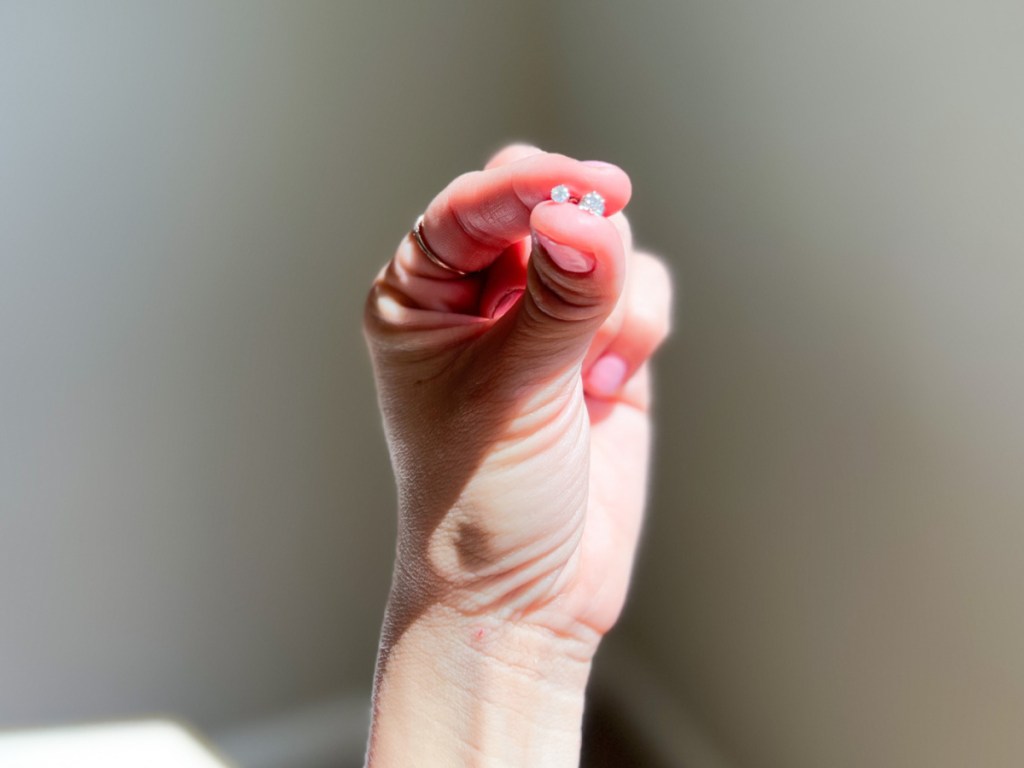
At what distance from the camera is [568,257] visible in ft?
1.13

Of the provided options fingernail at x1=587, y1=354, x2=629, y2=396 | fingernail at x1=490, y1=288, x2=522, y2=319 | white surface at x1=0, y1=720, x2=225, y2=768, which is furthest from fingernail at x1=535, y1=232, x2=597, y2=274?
white surface at x1=0, y1=720, x2=225, y2=768

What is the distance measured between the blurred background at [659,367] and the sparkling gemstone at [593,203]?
307mm

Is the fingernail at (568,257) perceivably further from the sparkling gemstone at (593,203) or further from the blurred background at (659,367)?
the blurred background at (659,367)

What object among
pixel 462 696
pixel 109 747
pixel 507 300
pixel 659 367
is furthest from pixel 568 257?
pixel 109 747

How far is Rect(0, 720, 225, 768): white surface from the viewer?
98cm

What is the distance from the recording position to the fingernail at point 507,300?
49cm

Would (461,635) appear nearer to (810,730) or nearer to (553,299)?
(553,299)

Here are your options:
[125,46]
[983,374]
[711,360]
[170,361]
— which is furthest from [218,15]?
[983,374]

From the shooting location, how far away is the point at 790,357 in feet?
2.44

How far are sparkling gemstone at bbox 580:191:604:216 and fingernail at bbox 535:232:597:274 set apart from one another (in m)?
0.02

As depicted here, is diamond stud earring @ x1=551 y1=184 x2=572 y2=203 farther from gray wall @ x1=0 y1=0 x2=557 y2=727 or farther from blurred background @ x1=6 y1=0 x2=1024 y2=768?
gray wall @ x1=0 y1=0 x2=557 y2=727

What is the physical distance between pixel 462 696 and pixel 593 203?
0.32m

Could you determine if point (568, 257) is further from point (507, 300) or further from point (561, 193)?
point (507, 300)

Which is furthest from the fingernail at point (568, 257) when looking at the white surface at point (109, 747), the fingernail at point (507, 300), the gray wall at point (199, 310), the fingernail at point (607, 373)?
the white surface at point (109, 747)
